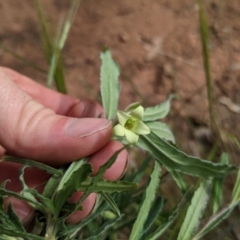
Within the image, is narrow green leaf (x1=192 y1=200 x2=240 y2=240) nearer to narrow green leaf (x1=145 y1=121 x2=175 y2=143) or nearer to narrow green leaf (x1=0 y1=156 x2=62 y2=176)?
narrow green leaf (x1=145 y1=121 x2=175 y2=143)

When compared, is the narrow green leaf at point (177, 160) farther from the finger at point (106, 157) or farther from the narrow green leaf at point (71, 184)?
the narrow green leaf at point (71, 184)

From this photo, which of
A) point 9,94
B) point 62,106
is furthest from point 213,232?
point 9,94

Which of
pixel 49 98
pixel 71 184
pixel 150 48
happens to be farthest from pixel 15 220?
pixel 150 48

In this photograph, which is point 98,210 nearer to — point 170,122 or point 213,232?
point 213,232

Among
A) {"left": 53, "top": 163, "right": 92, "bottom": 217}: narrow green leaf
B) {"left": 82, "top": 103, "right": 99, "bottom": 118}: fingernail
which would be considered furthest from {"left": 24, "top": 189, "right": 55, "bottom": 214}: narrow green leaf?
{"left": 82, "top": 103, "right": 99, "bottom": 118}: fingernail

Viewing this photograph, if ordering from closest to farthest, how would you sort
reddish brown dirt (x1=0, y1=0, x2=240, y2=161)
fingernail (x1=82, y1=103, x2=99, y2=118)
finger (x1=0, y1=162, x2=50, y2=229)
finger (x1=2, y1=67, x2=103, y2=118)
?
finger (x1=0, y1=162, x2=50, y2=229)
fingernail (x1=82, y1=103, x2=99, y2=118)
finger (x1=2, y1=67, x2=103, y2=118)
reddish brown dirt (x1=0, y1=0, x2=240, y2=161)

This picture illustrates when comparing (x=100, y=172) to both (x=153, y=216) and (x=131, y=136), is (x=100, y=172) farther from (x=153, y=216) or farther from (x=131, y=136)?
(x=153, y=216)

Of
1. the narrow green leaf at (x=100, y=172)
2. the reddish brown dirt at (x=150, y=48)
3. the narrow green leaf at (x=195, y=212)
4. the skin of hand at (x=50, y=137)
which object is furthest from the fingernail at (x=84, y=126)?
the reddish brown dirt at (x=150, y=48)
